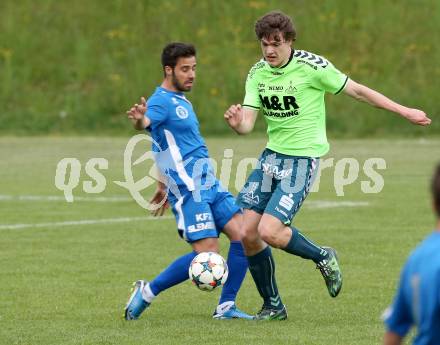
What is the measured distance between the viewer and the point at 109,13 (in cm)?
3591

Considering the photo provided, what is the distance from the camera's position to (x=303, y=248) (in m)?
8.70

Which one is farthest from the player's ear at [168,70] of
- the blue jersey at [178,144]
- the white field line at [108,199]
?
the white field line at [108,199]

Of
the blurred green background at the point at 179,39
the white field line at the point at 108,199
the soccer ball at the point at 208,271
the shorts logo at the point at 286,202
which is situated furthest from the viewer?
the blurred green background at the point at 179,39

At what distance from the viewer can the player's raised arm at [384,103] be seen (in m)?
8.19

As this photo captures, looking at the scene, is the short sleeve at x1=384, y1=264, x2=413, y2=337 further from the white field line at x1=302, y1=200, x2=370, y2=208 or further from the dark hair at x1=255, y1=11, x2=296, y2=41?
the white field line at x1=302, y1=200, x2=370, y2=208

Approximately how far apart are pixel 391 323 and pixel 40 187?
14.8 meters

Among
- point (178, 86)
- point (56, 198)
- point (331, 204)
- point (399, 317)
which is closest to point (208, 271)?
point (178, 86)

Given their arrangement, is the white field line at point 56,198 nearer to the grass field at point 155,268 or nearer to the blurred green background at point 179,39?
Result: the grass field at point 155,268

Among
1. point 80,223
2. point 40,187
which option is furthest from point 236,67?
point 80,223

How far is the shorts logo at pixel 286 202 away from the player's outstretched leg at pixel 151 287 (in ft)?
2.43

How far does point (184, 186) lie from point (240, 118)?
2.20 ft

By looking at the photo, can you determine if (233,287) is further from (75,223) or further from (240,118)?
(75,223)

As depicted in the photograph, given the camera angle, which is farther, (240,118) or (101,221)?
(101,221)

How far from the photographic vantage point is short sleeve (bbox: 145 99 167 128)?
8.56 metres
